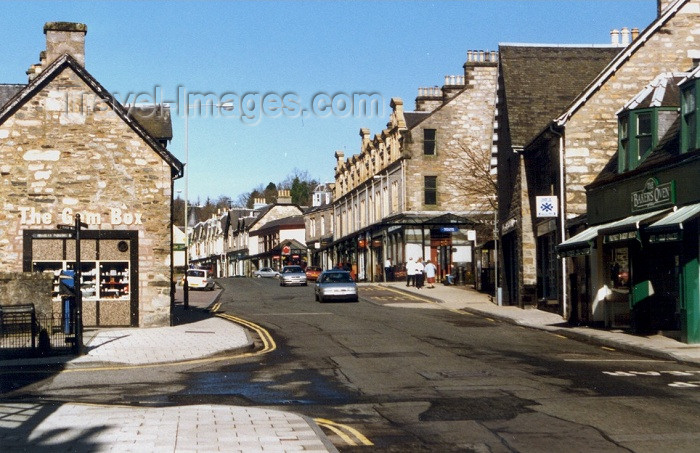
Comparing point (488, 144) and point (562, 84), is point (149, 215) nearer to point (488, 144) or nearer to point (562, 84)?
point (562, 84)

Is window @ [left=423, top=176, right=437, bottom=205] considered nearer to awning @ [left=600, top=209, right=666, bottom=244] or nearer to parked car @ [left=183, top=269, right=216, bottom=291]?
parked car @ [left=183, top=269, right=216, bottom=291]

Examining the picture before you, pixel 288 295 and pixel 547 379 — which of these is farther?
pixel 288 295

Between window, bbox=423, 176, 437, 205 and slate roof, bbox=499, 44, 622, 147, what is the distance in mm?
23124

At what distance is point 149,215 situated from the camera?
2609 centimetres

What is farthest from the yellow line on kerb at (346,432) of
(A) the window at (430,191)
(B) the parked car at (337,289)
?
(A) the window at (430,191)

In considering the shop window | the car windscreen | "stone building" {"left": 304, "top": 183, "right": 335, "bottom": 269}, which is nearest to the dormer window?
the shop window

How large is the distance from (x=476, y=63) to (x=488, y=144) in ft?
18.0

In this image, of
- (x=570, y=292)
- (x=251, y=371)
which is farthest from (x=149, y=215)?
(x=570, y=292)

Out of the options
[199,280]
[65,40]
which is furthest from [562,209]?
[199,280]

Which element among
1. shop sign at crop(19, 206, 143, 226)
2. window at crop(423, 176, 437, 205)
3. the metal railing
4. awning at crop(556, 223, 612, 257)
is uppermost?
window at crop(423, 176, 437, 205)

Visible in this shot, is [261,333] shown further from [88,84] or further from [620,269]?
[620,269]

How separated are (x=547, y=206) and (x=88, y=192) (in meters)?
14.4

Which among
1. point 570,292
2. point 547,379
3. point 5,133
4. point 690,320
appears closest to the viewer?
point 547,379

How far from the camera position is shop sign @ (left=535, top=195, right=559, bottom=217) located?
28531 millimetres
